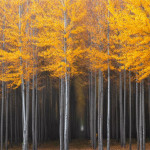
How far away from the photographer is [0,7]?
15023mm

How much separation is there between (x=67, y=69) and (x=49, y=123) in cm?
1247

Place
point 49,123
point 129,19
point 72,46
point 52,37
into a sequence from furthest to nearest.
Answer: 1. point 49,123
2. point 72,46
3. point 52,37
4. point 129,19

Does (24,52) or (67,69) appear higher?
(24,52)

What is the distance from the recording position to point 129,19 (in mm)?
9750

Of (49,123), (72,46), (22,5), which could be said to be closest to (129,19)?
(72,46)

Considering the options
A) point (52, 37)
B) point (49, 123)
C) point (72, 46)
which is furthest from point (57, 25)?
point (49, 123)

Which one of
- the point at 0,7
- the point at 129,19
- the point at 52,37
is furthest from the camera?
the point at 0,7

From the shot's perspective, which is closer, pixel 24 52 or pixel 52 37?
pixel 52 37

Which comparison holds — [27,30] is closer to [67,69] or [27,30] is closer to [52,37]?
[52,37]

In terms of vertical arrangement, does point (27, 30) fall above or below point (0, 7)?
below

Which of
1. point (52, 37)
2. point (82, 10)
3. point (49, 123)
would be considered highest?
point (82, 10)

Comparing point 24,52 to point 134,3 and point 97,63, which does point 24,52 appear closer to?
point 97,63

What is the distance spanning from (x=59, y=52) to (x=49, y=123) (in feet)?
43.1

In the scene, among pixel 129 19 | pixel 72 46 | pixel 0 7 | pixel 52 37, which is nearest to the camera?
pixel 129 19
